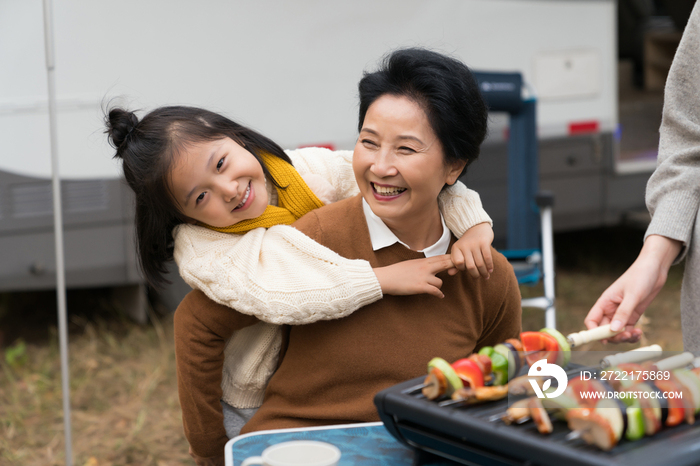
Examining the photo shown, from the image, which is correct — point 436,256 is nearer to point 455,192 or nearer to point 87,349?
point 455,192

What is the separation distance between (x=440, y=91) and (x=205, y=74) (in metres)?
2.64

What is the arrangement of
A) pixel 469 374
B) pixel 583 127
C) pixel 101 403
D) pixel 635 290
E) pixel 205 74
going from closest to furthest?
pixel 469 374, pixel 635 290, pixel 101 403, pixel 205 74, pixel 583 127

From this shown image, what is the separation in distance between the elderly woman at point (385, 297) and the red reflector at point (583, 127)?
11.5ft

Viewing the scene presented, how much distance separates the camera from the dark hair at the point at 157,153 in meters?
1.53

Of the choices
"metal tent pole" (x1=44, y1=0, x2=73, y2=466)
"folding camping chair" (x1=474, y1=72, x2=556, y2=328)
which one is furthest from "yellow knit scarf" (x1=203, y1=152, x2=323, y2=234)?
"folding camping chair" (x1=474, y1=72, x2=556, y2=328)

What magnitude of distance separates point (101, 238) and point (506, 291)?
9.57 ft

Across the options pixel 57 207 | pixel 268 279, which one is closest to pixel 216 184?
pixel 268 279

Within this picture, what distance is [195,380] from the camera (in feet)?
4.95

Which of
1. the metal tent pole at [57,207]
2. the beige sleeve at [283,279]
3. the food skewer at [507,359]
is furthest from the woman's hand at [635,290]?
the metal tent pole at [57,207]

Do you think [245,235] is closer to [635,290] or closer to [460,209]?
[460,209]

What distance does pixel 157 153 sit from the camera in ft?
4.99

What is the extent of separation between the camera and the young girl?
143cm

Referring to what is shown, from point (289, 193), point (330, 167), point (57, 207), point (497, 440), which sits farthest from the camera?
point (57, 207)

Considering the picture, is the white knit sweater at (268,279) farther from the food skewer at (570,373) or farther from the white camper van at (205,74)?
the white camper van at (205,74)
